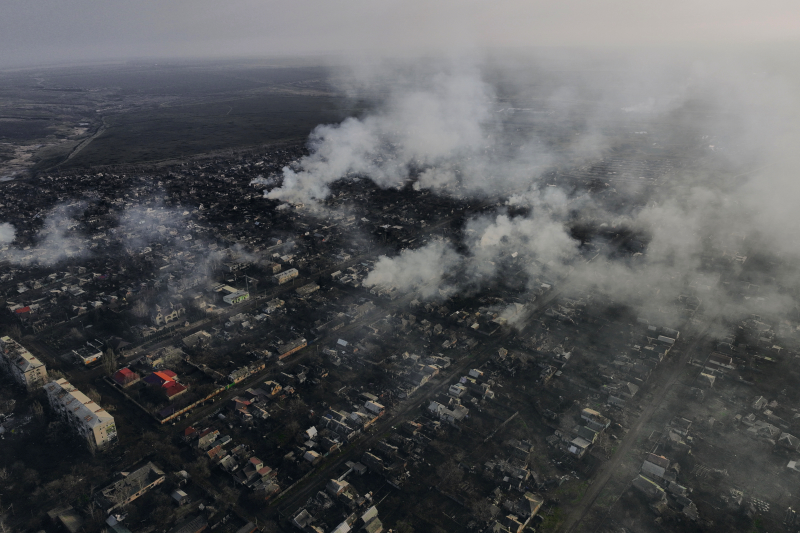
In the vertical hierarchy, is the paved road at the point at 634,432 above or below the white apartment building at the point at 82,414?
below

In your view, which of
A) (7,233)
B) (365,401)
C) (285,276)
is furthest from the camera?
(7,233)

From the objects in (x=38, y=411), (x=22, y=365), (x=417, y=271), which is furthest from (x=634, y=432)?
(x=22, y=365)

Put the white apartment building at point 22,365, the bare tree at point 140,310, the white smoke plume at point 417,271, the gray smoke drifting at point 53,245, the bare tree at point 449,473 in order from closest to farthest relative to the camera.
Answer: the bare tree at point 449,473, the white apartment building at point 22,365, the bare tree at point 140,310, the white smoke plume at point 417,271, the gray smoke drifting at point 53,245

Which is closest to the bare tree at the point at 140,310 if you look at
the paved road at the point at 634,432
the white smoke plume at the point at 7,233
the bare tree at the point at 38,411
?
the bare tree at the point at 38,411

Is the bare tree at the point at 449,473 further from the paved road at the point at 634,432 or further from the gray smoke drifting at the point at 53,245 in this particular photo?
the gray smoke drifting at the point at 53,245

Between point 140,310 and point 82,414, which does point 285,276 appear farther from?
point 82,414
